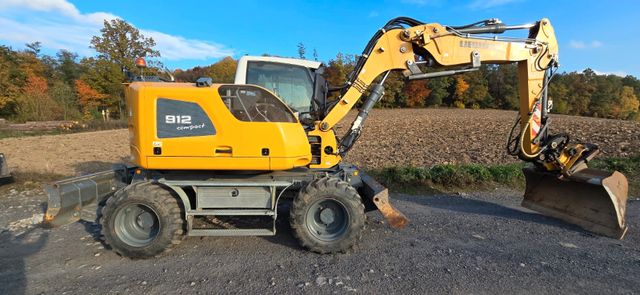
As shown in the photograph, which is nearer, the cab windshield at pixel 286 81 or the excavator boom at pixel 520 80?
the excavator boom at pixel 520 80

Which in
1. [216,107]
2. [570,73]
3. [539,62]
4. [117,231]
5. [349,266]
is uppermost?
[570,73]

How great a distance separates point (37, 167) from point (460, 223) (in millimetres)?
11402

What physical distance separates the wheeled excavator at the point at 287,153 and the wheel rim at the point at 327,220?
14 millimetres

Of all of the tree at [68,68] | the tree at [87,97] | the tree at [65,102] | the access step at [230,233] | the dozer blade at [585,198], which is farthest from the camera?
the tree at [68,68]

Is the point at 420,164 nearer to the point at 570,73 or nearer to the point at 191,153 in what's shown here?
the point at 191,153

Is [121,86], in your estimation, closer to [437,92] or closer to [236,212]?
[236,212]

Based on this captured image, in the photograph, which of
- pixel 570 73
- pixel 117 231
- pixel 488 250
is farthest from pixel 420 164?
pixel 570 73

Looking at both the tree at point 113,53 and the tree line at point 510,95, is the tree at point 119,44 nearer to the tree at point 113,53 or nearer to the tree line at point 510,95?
the tree at point 113,53

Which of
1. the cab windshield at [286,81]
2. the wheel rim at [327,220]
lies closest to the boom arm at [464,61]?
the cab windshield at [286,81]

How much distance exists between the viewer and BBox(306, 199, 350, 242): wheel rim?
4.07m

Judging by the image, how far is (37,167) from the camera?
8.90m

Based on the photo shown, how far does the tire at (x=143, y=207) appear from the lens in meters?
3.85

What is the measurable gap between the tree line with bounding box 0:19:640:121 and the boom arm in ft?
57.0

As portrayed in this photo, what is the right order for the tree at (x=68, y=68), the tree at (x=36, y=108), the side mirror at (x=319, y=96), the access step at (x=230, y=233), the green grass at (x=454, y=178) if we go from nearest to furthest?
the access step at (x=230, y=233)
the side mirror at (x=319, y=96)
the green grass at (x=454, y=178)
the tree at (x=36, y=108)
the tree at (x=68, y=68)
